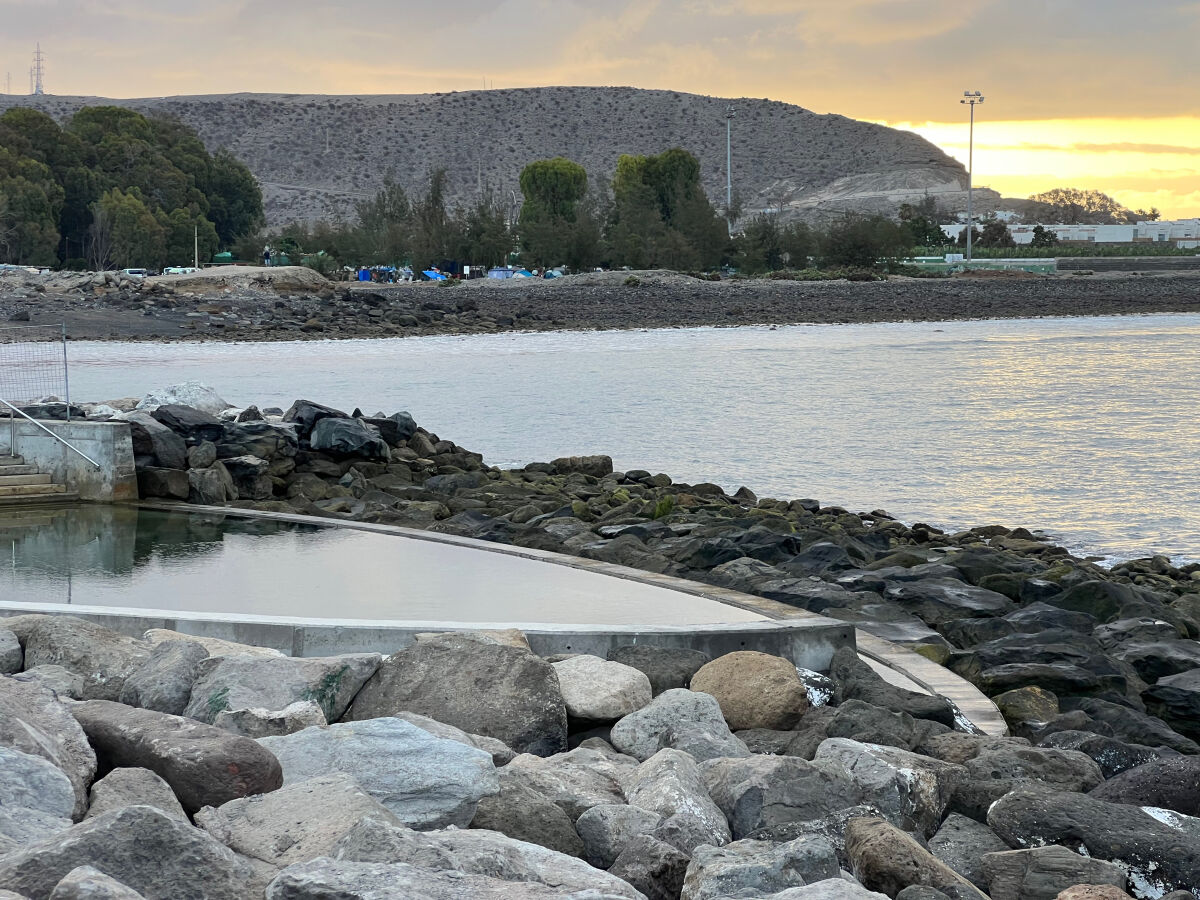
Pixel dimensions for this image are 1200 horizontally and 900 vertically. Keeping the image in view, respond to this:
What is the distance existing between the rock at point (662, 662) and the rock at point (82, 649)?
7.14ft

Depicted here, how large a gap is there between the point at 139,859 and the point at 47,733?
1223 mm

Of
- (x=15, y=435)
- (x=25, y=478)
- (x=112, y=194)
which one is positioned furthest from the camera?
(x=112, y=194)

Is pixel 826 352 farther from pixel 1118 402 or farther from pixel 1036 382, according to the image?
pixel 1118 402

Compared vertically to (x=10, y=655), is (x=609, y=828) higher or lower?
Result: lower

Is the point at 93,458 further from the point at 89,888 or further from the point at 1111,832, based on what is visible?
the point at 1111,832

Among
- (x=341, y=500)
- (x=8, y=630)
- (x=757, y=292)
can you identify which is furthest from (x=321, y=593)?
(x=757, y=292)

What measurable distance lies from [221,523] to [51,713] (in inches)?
242

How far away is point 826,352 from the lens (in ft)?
141

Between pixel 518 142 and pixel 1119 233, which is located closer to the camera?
pixel 1119 233

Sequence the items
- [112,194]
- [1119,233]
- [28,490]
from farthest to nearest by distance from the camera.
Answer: [1119,233] → [112,194] → [28,490]

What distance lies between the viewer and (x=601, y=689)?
583 cm

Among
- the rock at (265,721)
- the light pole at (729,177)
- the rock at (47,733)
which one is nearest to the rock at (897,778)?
the rock at (265,721)

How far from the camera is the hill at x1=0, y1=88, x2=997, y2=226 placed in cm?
14450

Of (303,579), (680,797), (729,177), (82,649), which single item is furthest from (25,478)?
(729,177)
